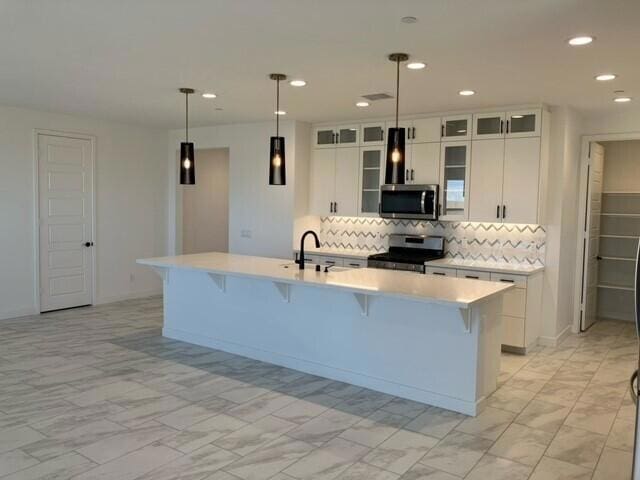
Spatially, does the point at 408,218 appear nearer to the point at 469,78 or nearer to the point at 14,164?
the point at 469,78

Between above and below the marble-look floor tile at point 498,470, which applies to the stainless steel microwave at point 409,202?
above

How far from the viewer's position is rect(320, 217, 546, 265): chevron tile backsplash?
5.92 metres

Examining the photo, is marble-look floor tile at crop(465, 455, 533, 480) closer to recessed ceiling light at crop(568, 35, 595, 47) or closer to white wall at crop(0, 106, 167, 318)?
recessed ceiling light at crop(568, 35, 595, 47)

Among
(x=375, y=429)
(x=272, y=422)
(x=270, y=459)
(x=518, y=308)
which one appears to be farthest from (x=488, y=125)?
(x=270, y=459)

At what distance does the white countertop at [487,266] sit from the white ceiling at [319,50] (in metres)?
1.69

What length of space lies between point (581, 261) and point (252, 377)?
427 cm

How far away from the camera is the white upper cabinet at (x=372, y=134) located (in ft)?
21.5

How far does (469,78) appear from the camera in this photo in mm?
4402

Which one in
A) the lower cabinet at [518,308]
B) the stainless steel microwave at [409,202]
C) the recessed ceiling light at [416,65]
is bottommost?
the lower cabinet at [518,308]

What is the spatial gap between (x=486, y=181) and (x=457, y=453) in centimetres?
339

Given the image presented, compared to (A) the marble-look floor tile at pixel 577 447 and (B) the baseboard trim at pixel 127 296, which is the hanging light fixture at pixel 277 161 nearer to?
(A) the marble-look floor tile at pixel 577 447

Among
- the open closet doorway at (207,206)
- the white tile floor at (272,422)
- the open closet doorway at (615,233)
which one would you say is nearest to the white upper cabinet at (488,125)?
the open closet doorway at (615,233)

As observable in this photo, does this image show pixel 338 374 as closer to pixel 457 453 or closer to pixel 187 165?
pixel 457 453

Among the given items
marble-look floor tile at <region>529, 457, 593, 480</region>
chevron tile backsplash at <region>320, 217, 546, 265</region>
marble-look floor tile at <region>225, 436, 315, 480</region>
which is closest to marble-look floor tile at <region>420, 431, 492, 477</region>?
marble-look floor tile at <region>529, 457, 593, 480</region>
